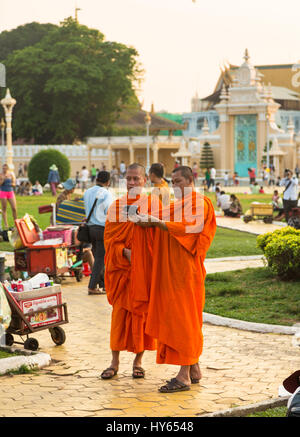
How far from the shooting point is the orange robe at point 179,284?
19.5 feet

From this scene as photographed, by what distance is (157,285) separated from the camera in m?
6.08

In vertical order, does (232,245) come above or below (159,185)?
below

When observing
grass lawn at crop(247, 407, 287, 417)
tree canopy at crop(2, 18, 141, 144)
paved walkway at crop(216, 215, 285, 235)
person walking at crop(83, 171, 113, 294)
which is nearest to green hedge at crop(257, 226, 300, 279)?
person walking at crop(83, 171, 113, 294)

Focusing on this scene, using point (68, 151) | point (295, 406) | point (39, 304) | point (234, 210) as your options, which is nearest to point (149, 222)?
point (39, 304)

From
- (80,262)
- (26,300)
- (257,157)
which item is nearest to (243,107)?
(257,157)

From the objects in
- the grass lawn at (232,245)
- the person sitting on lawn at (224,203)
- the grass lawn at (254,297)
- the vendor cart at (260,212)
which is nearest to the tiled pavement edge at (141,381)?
the grass lawn at (254,297)

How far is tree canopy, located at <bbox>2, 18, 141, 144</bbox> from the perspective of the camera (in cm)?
5066

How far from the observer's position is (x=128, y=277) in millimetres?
6441

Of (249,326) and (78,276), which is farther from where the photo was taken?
(78,276)

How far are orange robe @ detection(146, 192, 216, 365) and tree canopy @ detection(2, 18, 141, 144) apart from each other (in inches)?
1756

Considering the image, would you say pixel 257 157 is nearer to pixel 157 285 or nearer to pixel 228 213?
pixel 228 213

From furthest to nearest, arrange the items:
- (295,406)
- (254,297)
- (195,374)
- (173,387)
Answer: (254,297) < (195,374) < (173,387) < (295,406)

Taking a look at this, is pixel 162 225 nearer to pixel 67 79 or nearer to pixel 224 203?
pixel 224 203

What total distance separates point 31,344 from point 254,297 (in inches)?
132
